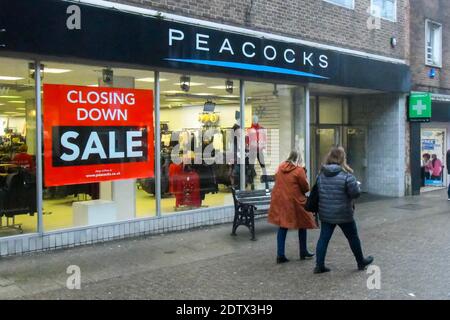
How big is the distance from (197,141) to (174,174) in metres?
0.82

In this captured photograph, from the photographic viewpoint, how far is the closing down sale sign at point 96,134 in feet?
26.2

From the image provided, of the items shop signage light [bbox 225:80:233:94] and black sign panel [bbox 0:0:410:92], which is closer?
black sign panel [bbox 0:0:410:92]

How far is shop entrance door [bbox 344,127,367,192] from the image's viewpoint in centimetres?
1543

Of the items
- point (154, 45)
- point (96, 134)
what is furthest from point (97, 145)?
point (154, 45)

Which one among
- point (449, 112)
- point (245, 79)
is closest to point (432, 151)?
point (449, 112)

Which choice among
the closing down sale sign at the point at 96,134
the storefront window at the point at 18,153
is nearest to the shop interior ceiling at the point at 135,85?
the storefront window at the point at 18,153

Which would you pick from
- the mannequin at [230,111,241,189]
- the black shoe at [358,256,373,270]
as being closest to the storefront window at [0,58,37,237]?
the mannequin at [230,111,241,189]

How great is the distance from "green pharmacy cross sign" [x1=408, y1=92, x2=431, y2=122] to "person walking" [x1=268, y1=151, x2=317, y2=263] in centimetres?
856

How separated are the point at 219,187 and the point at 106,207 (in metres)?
2.54

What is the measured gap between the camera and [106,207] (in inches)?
344

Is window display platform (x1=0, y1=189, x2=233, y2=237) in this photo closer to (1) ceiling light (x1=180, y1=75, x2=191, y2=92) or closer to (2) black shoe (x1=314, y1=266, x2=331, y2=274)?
(1) ceiling light (x1=180, y1=75, x2=191, y2=92)

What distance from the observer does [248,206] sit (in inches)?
351

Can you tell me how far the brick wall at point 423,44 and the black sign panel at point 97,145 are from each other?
961 centimetres
